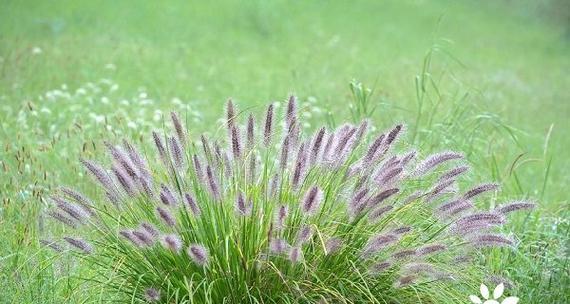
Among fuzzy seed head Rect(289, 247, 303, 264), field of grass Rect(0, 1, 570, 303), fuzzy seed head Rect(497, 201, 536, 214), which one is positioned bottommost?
field of grass Rect(0, 1, 570, 303)

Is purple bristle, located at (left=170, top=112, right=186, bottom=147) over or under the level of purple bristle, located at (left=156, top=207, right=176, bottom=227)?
over

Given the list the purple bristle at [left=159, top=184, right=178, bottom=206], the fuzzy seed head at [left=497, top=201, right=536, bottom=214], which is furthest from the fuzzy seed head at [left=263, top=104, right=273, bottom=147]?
the fuzzy seed head at [left=497, top=201, right=536, bottom=214]

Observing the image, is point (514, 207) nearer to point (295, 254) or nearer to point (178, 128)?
point (295, 254)

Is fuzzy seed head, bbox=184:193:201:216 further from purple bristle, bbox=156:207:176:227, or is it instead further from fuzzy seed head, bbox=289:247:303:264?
fuzzy seed head, bbox=289:247:303:264

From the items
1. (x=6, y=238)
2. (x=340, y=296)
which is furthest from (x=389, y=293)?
(x=6, y=238)

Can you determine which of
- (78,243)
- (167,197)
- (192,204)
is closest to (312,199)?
(192,204)

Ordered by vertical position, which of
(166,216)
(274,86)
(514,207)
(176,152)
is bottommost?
(274,86)

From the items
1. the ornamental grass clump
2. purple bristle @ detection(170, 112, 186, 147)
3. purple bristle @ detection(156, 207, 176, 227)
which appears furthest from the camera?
purple bristle @ detection(170, 112, 186, 147)

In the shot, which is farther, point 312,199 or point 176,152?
point 176,152
